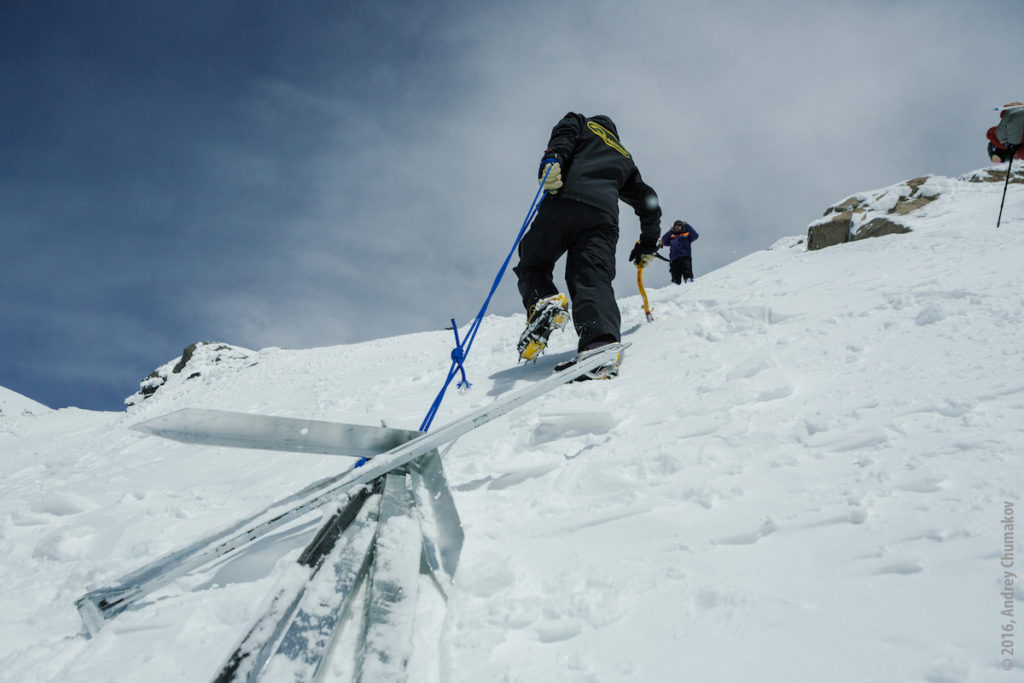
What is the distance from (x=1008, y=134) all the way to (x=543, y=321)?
20.7 ft

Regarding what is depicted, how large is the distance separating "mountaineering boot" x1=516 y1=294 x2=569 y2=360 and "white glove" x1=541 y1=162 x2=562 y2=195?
2.70 ft

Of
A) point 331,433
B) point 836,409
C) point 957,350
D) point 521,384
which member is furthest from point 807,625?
point 521,384

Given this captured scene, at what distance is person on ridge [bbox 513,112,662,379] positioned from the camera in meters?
3.31

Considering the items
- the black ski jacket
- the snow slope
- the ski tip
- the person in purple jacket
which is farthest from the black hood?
the person in purple jacket

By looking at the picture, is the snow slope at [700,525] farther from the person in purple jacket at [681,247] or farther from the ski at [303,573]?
the person in purple jacket at [681,247]

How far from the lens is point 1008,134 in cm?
559

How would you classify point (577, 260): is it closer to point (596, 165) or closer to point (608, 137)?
point (596, 165)

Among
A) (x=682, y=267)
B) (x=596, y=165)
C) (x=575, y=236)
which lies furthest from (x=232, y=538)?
(x=682, y=267)

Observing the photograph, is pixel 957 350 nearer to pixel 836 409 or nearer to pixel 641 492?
pixel 836 409

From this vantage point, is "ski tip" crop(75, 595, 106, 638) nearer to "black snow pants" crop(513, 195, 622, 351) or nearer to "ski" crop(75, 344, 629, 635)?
"ski" crop(75, 344, 629, 635)

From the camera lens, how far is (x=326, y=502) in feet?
4.27

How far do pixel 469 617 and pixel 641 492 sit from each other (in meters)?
0.63

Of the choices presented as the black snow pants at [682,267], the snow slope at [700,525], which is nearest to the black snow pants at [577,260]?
the snow slope at [700,525]

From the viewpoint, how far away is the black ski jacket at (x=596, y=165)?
3.64 meters
